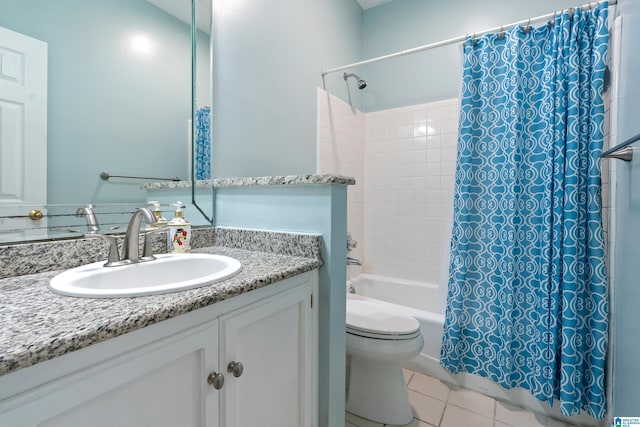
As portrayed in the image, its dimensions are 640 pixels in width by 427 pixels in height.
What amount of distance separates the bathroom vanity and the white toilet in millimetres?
495

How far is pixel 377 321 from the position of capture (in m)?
1.51

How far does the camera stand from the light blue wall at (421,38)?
210 centimetres

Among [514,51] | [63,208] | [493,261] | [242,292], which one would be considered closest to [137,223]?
[63,208]

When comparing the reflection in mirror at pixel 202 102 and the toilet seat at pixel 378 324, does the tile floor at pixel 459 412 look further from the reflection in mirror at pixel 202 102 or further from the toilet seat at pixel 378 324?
the reflection in mirror at pixel 202 102

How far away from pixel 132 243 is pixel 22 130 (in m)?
0.41

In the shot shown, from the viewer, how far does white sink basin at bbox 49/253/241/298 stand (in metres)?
0.64

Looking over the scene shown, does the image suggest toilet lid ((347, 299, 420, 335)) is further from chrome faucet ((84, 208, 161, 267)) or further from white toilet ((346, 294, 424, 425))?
chrome faucet ((84, 208, 161, 267))

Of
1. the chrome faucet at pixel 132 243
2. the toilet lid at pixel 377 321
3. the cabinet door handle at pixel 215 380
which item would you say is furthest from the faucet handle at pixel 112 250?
the toilet lid at pixel 377 321

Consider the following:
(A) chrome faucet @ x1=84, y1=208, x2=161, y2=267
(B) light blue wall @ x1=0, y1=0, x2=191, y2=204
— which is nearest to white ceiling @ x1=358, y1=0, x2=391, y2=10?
(B) light blue wall @ x1=0, y1=0, x2=191, y2=204

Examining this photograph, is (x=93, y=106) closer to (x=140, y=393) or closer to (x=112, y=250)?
(x=112, y=250)

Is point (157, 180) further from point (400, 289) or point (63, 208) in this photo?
point (400, 289)

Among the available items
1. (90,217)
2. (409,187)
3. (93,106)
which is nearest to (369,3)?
(409,187)

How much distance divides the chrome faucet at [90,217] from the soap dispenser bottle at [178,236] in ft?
0.70

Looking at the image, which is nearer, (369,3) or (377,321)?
(377,321)
